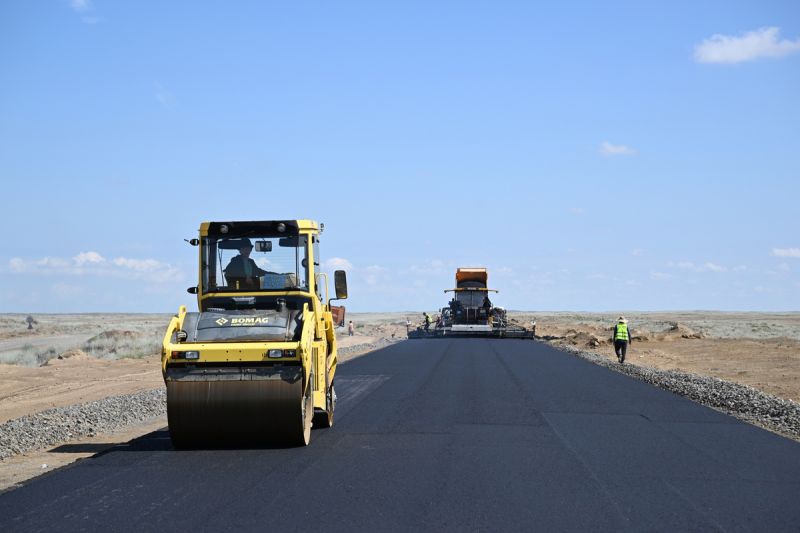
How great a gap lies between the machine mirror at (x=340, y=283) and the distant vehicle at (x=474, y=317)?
41.8 meters

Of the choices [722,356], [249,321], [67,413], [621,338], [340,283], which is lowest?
[722,356]

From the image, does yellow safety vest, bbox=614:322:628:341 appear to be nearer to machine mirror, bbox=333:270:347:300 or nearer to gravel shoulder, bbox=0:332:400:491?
gravel shoulder, bbox=0:332:400:491

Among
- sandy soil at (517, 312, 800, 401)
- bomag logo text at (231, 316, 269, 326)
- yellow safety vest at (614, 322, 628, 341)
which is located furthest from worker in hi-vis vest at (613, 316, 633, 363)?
bomag logo text at (231, 316, 269, 326)

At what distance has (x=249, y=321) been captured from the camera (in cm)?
1182

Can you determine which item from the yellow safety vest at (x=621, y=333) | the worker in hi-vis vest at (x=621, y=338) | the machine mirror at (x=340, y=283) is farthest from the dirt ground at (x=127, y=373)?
the machine mirror at (x=340, y=283)

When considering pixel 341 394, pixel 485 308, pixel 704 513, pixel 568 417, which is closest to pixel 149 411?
pixel 341 394

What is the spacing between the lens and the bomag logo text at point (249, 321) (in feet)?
38.8

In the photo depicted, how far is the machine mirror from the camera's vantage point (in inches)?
509

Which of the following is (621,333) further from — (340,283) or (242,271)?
(242,271)

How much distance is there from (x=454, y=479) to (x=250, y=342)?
3.33 m

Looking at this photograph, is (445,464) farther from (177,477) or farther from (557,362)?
(557,362)

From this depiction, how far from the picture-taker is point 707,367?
32.8 meters

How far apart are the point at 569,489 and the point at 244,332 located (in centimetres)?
460

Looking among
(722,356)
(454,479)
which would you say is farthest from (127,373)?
(722,356)
